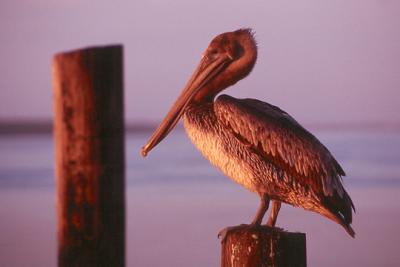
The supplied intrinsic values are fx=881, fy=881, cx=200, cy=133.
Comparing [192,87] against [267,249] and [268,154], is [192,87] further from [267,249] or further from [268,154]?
[267,249]

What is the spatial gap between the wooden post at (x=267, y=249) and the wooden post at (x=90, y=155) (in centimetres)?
78

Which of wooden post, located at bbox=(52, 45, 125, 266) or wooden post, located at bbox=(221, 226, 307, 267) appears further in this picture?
wooden post, located at bbox=(221, 226, 307, 267)

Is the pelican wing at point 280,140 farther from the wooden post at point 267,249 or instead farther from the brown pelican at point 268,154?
the wooden post at point 267,249

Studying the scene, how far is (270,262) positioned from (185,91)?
180cm

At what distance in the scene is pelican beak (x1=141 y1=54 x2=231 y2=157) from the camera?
5680 mm

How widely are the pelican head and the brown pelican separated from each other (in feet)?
0.68

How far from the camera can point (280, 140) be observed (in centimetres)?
553

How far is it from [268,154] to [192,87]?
78 cm

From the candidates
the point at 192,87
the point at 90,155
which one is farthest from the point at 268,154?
the point at 90,155

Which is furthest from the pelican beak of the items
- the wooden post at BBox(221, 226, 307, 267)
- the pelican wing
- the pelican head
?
the wooden post at BBox(221, 226, 307, 267)

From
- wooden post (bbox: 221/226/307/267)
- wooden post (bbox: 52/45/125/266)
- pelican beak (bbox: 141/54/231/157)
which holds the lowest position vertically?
wooden post (bbox: 221/226/307/267)

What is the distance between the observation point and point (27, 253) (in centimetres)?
991

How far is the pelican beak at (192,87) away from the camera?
5.68 metres

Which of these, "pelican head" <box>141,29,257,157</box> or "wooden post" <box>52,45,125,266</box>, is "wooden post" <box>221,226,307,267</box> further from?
"pelican head" <box>141,29,257,157</box>
